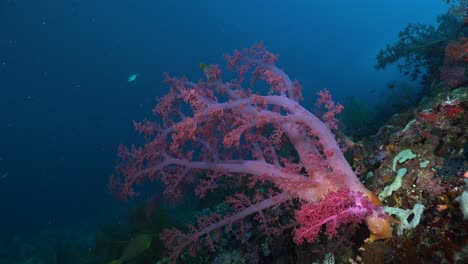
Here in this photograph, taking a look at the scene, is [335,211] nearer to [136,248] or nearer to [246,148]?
[246,148]

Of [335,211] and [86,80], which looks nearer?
[335,211]

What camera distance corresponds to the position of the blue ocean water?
4412 cm

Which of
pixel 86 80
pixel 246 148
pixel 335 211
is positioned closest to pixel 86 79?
pixel 86 80

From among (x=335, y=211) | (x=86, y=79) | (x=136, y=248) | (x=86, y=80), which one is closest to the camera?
(x=335, y=211)

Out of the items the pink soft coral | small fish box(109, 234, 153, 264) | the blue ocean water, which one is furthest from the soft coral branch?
the blue ocean water

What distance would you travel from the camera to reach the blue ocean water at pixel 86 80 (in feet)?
145

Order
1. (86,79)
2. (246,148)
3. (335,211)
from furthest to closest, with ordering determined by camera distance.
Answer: (86,79), (246,148), (335,211)

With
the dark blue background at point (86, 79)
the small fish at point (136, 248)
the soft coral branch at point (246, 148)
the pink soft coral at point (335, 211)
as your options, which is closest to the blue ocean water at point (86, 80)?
the dark blue background at point (86, 79)

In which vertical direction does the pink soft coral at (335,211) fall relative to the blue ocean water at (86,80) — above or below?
below

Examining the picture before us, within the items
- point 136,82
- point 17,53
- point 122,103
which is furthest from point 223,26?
point 17,53

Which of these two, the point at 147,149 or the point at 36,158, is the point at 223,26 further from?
the point at 147,149

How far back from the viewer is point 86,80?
6544 cm

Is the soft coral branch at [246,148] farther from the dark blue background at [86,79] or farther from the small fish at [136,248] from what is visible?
the dark blue background at [86,79]

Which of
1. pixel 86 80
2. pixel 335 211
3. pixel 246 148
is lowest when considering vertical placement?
pixel 335 211
